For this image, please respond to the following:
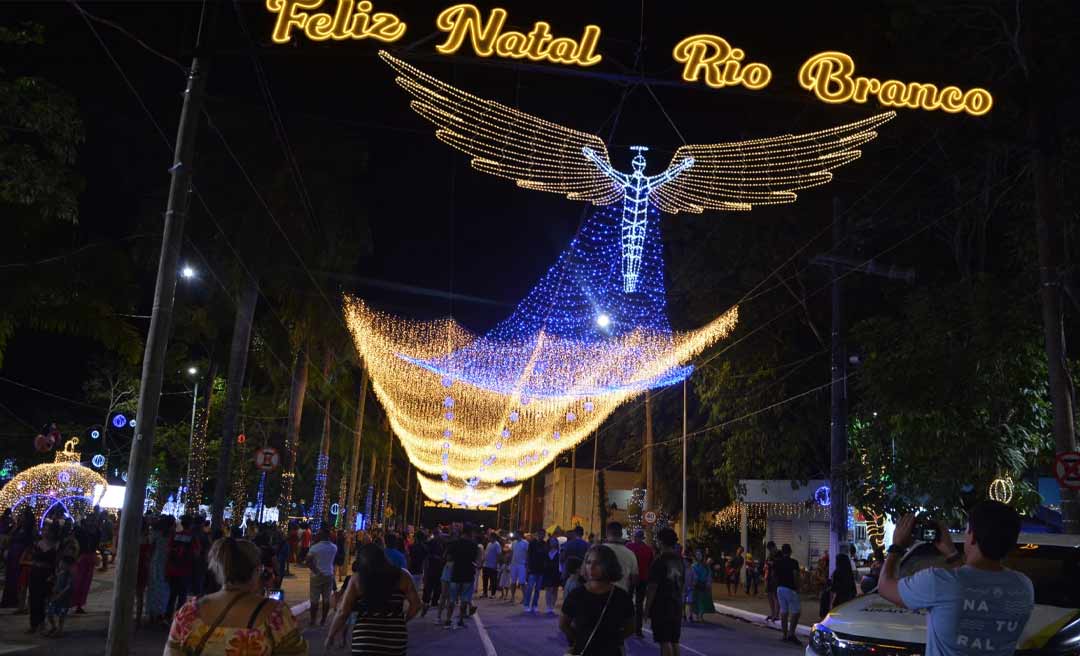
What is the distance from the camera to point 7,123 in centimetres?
1427

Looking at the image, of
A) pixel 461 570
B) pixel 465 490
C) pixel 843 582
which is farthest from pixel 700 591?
pixel 465 490

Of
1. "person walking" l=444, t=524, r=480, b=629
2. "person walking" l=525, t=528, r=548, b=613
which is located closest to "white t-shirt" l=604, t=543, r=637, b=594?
"person walking" l=444, t=524, r=480, b=629

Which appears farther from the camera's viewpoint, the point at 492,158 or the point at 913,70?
the point at 913,70

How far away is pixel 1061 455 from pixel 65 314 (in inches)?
670

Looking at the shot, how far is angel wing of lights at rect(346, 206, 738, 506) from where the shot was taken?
22484 millimetres

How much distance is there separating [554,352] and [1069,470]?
42.8ft

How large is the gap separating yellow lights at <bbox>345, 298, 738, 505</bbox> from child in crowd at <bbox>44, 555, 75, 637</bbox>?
1209 centimetres

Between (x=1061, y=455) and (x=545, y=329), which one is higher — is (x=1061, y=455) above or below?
below

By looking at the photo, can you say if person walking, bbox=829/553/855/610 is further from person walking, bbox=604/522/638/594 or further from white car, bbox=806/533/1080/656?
white car, bbox=806/533/1080/656

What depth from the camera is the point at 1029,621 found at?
265 inches

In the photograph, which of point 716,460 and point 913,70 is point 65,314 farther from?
point 716,460

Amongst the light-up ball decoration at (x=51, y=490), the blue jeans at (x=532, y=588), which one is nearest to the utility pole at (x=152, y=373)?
the blue jeans at (x=532, y=588)

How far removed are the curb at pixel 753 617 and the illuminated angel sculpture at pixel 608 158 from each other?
328 inches

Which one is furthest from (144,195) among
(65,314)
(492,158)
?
(492,158)
